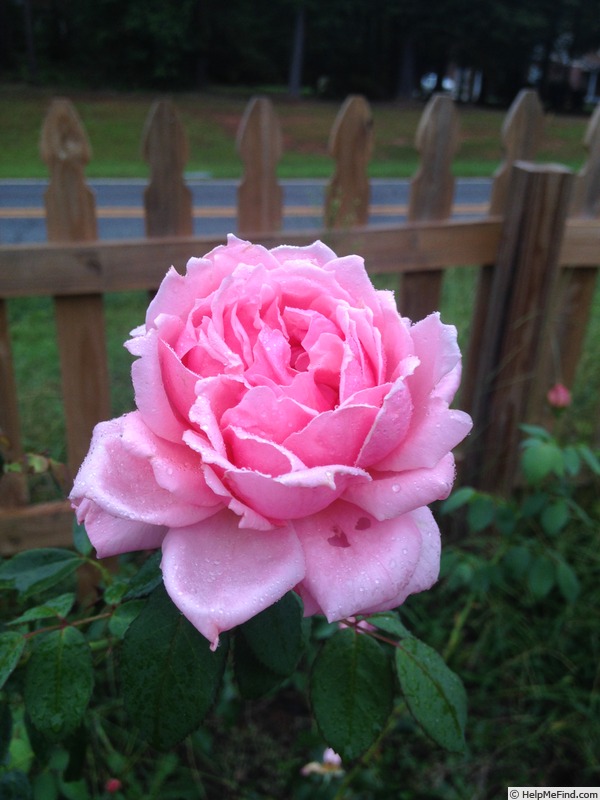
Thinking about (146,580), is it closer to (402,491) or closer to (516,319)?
(402,491)

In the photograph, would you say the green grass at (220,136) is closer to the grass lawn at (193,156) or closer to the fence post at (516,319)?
the grass lawn at (193,156)

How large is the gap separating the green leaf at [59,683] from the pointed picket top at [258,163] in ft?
5.57

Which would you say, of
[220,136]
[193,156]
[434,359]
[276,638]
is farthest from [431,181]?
[220,136]

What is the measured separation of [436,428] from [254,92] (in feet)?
74.5

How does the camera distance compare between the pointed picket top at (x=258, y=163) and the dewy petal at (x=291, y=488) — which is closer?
the dewy petal at (x=291, y=488)

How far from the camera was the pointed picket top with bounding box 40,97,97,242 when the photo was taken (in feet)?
5.93

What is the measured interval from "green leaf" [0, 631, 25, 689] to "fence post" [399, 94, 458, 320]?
1787 millimetres

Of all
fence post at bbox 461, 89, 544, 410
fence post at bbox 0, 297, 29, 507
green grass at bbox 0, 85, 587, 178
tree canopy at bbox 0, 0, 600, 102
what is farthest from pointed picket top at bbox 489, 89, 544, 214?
tree canopy at bbox 0, 0, 600, 102

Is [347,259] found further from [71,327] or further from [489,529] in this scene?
[489,529]

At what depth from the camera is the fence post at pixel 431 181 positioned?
7.17ft

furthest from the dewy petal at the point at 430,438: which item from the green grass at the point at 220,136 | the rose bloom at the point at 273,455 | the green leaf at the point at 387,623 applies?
the green grass at the point at 220,136

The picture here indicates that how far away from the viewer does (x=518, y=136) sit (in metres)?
2.60

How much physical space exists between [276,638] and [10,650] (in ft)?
0.93

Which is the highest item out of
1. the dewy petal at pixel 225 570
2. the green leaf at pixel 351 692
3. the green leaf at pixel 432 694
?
the dewy petal at pixel 225 570
